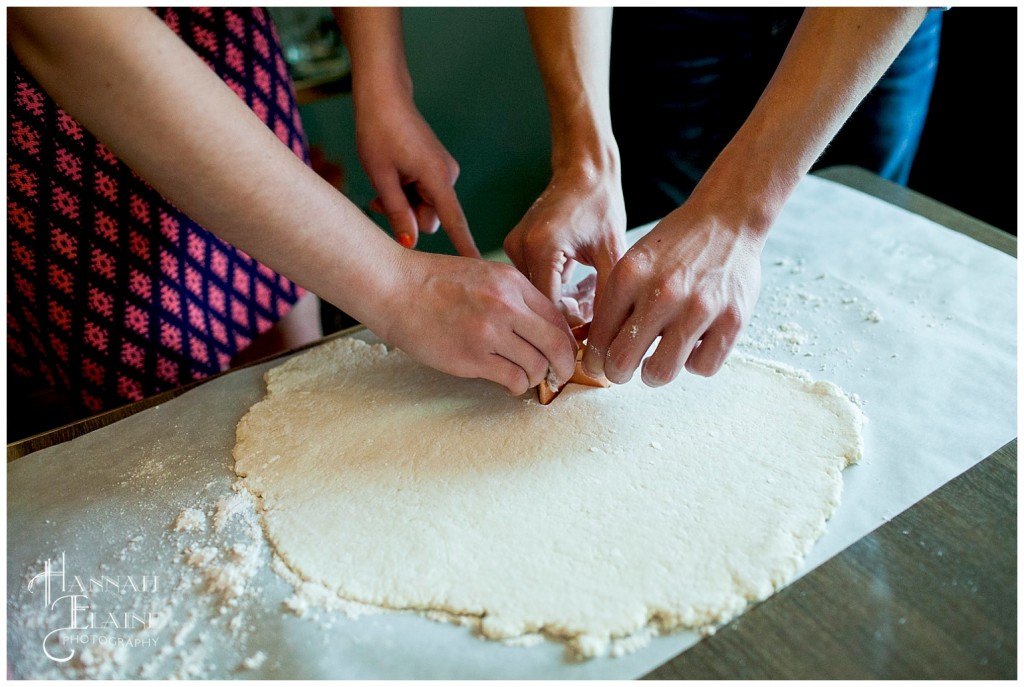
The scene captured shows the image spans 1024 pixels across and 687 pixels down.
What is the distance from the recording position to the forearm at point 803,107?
3.02 feet

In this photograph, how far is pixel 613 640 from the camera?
74cm

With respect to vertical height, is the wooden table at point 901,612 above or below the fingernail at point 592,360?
below

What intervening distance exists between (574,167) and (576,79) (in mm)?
150

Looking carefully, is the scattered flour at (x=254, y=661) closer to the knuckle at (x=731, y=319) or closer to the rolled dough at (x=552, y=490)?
Answer: the rolled dough at (x=552, y=490)

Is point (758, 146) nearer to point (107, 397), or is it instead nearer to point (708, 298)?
point (708, 298)

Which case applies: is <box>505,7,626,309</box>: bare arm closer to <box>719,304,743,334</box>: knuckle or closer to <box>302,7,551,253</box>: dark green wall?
<box>719,304,743,334</box>: knuckle

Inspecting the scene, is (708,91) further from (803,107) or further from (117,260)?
(117,260)

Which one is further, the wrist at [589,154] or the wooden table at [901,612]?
the wrist at [589,154]

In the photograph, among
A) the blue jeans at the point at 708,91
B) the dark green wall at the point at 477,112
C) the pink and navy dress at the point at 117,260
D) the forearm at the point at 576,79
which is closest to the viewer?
the pink and navy dress at the point at 117,260

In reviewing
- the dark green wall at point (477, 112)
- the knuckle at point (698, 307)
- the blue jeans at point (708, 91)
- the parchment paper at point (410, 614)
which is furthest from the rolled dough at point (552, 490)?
the dark green wall at point (477, 112)

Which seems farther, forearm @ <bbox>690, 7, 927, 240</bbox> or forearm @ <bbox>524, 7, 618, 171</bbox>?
forearm @ <bbox>524, 7, 618, 171</bbox>

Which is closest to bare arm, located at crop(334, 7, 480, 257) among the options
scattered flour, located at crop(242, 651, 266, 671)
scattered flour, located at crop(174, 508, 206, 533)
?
scattered flour, located at crop(174, 508, 206, 533)

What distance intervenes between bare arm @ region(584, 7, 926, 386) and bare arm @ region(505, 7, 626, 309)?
126 mm

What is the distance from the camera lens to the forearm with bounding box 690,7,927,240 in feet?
3.02
